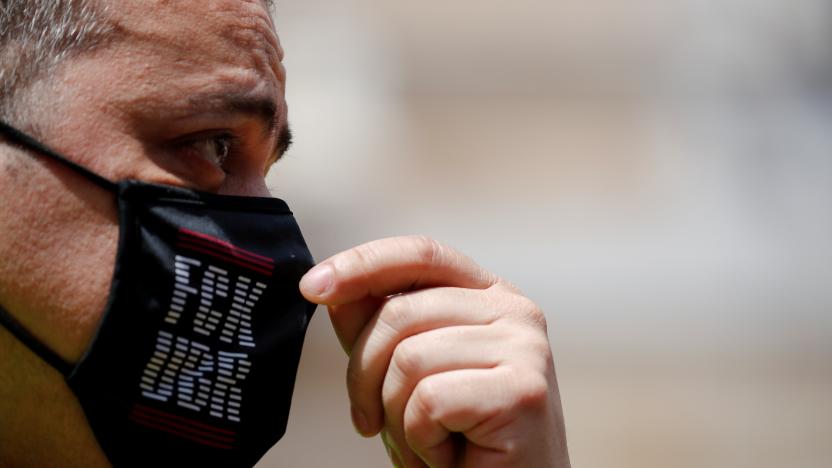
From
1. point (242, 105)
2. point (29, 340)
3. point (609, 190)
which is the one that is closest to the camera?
point (29, 340)

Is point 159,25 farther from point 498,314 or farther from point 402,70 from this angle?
point 402,70

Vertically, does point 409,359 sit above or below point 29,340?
above

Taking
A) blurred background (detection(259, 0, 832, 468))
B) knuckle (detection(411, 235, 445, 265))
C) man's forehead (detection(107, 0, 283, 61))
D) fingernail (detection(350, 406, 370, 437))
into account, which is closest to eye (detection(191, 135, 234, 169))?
man's forehead (detection(107, 0, 283, 61))

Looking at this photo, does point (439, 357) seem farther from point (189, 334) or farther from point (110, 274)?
point (110, 274)

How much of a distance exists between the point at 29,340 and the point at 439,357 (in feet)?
2.17

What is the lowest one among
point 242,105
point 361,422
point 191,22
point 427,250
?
point 361,422

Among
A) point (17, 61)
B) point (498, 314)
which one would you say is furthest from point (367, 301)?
point (17, 61)

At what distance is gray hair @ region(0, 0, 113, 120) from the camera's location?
141 cm

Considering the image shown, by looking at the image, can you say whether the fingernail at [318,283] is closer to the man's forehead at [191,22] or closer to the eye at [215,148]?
the eye at [215,148]

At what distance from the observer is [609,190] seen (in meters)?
6.04

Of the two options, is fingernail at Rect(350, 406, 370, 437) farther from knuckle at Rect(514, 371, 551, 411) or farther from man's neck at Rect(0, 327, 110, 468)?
man's neck at Rect(0, 327, 110, 468)

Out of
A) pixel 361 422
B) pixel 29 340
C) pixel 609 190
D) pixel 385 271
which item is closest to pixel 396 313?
pixel 385 271

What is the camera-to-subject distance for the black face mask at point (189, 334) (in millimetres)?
1358

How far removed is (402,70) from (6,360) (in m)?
5.28
